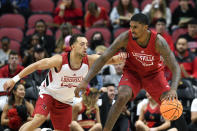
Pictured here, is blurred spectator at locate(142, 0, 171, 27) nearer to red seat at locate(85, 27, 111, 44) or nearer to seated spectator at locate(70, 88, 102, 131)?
red seat at locate(85, 27, 111, 44)

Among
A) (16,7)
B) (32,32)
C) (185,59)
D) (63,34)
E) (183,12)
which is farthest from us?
(16,7)

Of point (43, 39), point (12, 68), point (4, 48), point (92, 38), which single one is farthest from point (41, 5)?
point (12, 68)

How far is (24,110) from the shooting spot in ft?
26.1

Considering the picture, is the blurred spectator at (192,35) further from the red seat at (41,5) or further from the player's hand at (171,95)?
the player's hand at (171,95)

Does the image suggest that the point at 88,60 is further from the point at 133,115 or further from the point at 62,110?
the point at 133,115

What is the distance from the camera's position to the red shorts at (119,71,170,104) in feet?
19.5

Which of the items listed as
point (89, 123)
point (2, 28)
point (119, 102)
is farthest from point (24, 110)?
point (2, 28)

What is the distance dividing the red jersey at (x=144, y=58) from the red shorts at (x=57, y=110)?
132cm

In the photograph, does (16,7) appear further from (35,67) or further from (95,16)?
(35,67)

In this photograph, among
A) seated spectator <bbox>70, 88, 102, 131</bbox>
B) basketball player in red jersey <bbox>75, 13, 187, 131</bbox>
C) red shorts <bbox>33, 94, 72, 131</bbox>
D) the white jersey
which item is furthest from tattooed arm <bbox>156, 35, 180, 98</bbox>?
seated spectator <bbox>70, 88, 102, 131</bbox>

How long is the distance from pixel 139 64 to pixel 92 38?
386 centimetres

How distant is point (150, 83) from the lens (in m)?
6.02

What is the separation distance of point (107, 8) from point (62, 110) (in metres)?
5.41

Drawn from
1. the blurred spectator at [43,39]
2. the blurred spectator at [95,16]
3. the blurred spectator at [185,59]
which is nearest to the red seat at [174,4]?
the blurred spectator at [95,16]
